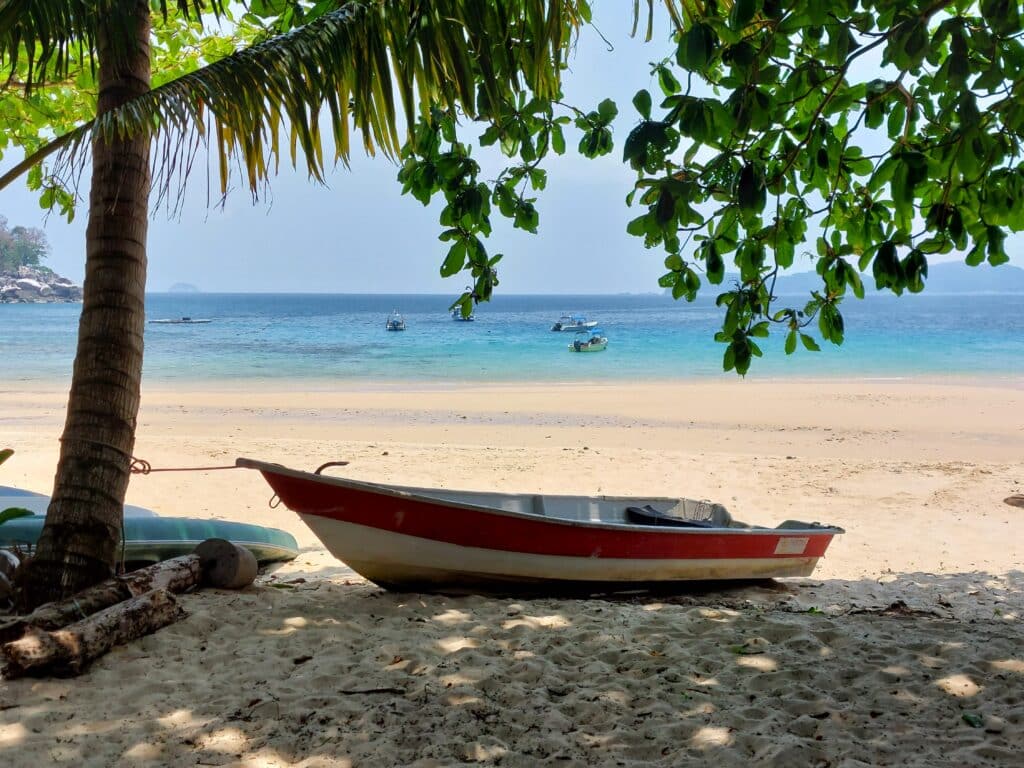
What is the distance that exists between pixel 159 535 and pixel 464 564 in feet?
6.74

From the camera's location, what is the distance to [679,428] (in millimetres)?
16312

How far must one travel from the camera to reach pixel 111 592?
4.16 metres

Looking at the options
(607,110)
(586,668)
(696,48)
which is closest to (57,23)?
(607,110)

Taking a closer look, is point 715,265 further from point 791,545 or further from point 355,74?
point 791,545

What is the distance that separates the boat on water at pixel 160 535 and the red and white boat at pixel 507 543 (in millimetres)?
1040

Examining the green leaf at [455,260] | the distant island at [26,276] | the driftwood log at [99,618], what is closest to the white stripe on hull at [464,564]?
the driftwood log at [99,618]

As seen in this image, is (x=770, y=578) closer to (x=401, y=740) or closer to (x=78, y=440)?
(x=401, y=740)

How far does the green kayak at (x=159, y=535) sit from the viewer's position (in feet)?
17.1

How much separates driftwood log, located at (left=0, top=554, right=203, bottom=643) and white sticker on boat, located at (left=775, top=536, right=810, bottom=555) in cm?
412

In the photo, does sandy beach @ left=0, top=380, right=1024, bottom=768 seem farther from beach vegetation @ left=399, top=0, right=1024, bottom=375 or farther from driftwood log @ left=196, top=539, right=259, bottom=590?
beach vegetation @ left=399, top=0, right=1024, bottom=375

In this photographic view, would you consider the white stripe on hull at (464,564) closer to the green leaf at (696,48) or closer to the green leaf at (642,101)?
the green leaf at (642,101)

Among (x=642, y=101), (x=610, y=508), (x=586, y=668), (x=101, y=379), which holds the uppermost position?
(x=642, y=101)

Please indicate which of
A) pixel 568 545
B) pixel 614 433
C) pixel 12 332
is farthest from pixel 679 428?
pixel 12 332

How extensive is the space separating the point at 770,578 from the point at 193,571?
430cm
